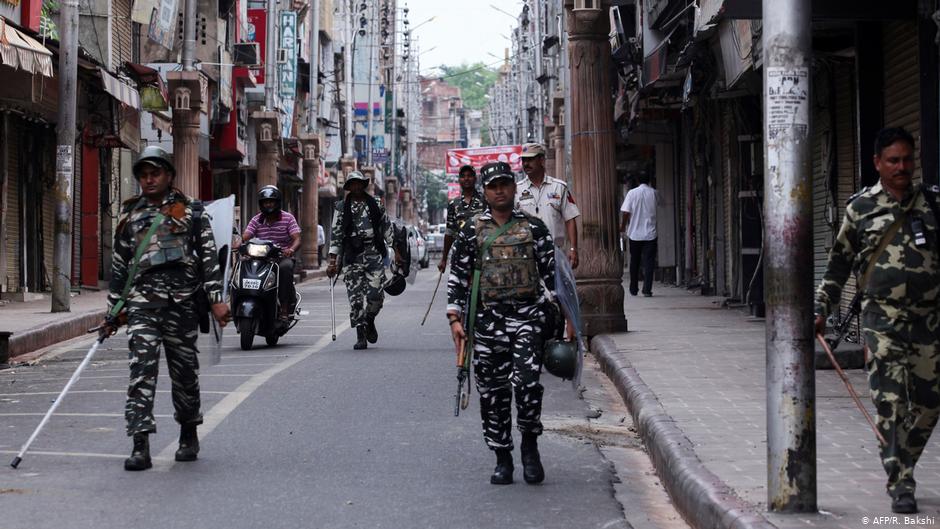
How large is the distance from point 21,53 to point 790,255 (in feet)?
45.2

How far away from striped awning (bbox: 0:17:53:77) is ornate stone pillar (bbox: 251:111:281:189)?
882 inches

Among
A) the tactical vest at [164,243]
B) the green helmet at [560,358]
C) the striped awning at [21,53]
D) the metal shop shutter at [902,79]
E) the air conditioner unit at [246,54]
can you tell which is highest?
the air conditioner unit at [246,54]

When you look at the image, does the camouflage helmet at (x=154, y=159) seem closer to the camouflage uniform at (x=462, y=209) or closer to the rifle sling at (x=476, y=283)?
the rifle sling at (x=476, y=283)

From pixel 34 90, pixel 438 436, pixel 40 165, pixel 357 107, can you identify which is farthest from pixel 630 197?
pixel 357 107

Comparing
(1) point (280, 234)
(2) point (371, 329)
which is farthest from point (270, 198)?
(2) point (371, 329)

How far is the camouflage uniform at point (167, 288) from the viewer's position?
828 cm

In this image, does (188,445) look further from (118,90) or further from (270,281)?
(118,90)

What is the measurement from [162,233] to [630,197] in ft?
54.8

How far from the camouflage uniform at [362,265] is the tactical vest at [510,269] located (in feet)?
26.1

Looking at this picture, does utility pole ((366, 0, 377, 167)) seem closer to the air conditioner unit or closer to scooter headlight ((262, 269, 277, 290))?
the air conditioner unit

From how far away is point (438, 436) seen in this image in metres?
9.35

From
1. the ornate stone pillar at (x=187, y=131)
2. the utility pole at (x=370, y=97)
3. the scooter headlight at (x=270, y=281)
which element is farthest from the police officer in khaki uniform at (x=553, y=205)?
the utility pole at (x=370, y=97)

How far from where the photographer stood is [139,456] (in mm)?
8047

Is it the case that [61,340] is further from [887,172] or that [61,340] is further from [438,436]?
[887,172]
